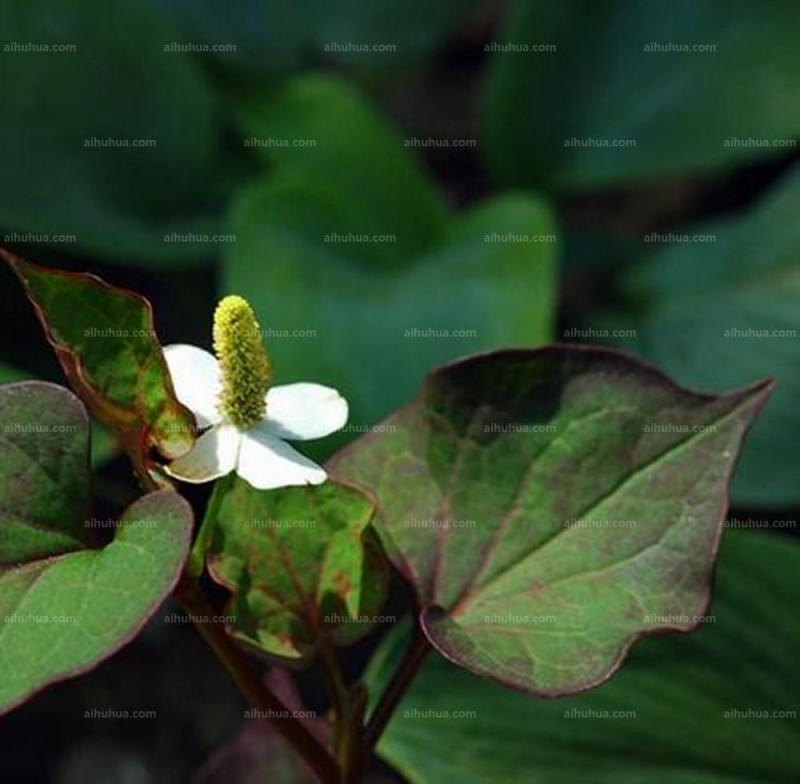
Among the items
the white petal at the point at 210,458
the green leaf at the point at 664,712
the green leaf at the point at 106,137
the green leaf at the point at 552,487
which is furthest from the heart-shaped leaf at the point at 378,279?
the white petal at the point at 210,458

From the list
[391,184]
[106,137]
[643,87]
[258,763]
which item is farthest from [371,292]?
[258,763]

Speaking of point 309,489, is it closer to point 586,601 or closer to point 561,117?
point 586,601

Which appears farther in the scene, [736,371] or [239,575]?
[736,371]

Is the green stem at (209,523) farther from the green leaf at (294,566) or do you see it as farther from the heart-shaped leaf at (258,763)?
the heart-shaped leaf at (258,763)

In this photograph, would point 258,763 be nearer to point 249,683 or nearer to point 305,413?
point 249,683

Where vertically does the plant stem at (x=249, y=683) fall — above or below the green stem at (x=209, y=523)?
below

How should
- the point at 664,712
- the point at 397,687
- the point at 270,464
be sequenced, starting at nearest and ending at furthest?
1. the point at 270,464
2. the point at 397,687
3. the point at 664,712

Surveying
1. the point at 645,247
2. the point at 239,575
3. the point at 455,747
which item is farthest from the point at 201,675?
the point at 239,575
